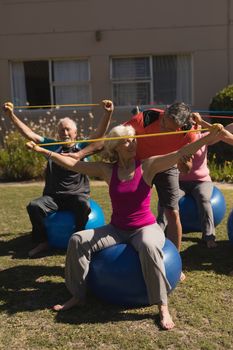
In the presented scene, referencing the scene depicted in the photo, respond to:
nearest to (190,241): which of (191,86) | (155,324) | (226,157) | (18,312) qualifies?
(155,324)

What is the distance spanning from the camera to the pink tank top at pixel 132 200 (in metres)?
3.66

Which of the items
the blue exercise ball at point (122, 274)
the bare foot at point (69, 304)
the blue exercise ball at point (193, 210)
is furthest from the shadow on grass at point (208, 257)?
the bare foot at point (69, 304)

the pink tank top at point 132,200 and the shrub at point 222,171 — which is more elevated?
the pink tank top at point 132,200

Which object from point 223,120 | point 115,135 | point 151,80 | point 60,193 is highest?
point 151,80

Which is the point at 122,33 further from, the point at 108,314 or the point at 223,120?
the point at 108,314

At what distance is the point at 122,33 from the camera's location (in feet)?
38.5

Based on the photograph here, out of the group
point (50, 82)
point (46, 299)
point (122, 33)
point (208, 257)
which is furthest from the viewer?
point (50, 82)

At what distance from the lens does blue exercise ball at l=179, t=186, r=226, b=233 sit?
5.40 metres

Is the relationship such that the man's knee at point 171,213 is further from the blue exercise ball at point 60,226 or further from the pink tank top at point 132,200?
the blue exercise ball at point 60,226

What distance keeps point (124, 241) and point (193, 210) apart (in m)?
1.89

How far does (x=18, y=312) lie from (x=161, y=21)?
9.60 m

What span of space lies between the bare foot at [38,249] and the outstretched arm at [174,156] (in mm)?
1888

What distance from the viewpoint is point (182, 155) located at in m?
3.42

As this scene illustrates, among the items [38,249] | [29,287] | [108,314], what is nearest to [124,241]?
[108,314]
